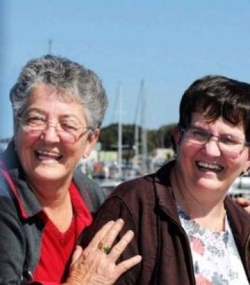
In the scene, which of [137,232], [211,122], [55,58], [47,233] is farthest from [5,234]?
→ [211,122]

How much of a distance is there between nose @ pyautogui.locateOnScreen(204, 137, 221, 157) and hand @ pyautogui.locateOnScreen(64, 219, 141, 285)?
18.1 inches

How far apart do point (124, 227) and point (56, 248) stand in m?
0.28

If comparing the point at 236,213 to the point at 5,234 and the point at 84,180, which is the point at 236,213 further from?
the point at 5,234

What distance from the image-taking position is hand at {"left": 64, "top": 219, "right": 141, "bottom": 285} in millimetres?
2861

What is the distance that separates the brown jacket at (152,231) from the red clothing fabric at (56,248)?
4.2 inches

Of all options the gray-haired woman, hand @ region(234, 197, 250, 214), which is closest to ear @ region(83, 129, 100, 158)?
the gray-haired woman

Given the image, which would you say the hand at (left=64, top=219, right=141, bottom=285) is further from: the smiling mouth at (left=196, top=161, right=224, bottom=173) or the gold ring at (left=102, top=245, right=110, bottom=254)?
the smiling mouth at (left=196, top=161, right=224, bottom=173)

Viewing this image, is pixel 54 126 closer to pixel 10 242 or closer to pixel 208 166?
pixel 10 242

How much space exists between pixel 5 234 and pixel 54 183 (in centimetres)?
38

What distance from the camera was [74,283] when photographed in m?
2.83

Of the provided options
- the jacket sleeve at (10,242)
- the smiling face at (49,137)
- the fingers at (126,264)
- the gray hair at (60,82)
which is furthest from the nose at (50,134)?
the fingers at (126,264)

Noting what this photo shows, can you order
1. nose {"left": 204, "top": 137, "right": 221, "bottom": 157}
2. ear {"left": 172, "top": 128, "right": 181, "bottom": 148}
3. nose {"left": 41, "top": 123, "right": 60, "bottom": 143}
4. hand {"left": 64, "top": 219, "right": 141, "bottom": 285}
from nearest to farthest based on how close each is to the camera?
hand {"left": 64, "top": 219, "right": 141, "bottom": 285}, nose {"left": 41, "top": 123, "right": 60, "bottom": 143}, nose {"left": 204, "top": 137, "right": 221, "bottom": 157}, ear {"left": 172, "top": 128, "right": 181, "bottom": 148}

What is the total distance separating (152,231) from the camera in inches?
120

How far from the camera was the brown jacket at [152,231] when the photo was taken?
3.00 m
